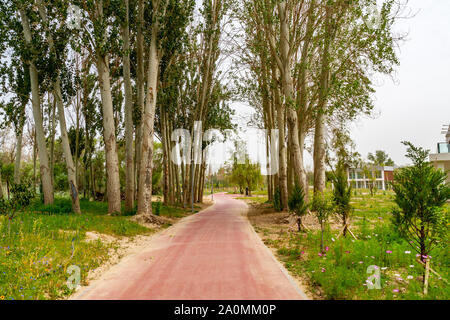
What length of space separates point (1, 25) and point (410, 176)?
62.0 feet

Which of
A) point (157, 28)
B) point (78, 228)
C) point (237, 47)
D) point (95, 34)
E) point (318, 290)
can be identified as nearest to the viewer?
point (318, 290)

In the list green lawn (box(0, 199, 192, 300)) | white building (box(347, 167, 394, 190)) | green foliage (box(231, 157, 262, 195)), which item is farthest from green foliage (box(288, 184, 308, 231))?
green foliage (box(231, 157, 262, 195))

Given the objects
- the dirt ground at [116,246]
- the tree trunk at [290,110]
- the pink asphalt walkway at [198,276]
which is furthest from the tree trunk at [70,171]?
the tree trunk at [290,110]

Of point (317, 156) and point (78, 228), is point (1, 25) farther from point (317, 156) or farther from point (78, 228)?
point (317, 156)

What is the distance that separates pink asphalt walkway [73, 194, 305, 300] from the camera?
14.8 ft

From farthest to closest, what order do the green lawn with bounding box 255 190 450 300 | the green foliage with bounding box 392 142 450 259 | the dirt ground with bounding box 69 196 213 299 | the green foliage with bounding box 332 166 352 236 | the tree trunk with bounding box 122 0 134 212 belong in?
the tree trunk with bounding box 122 0 134 212 < the green foliage with bounding box 332 166 352 236 < the dirt ground with bounding box 69 196 213 299 < the green foliage with bounding box 392 142 450 259 < the green lawn with bounding box 255 190 450 300

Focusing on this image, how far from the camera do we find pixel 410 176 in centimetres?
550

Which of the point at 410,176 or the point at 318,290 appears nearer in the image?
the point at 318,290

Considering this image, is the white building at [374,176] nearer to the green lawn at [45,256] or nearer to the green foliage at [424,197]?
the green foliage at [424,197]

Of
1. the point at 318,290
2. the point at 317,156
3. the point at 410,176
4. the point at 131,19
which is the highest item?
the point at 131,19

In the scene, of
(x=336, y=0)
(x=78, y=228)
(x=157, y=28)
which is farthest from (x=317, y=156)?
(x=78, y=228)

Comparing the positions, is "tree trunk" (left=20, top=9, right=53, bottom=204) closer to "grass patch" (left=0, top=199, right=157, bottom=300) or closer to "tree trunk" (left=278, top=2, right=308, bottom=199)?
"grass patch" (left=0, top=199, right=157, bottom=300)

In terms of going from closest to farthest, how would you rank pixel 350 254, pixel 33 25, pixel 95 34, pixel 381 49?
pixel 350 254 < pixel 381 49 < pixel 95 34 < pixel 33 25

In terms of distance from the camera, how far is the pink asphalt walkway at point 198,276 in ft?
14.8
